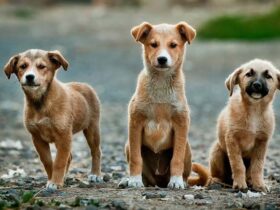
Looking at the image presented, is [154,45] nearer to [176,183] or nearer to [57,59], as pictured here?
[57,59]

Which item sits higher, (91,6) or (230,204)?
(91,6)

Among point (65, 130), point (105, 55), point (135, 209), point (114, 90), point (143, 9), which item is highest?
point (143, 9)

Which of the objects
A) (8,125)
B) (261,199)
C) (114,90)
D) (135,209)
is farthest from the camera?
(114,90)

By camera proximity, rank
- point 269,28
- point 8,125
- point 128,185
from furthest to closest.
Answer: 1. point 269,28
2. point 8,125
3. point 128,185

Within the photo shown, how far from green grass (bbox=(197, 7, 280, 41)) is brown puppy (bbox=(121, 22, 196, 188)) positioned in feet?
74.1

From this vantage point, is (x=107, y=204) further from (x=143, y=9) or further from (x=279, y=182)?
(x=143, y=9)

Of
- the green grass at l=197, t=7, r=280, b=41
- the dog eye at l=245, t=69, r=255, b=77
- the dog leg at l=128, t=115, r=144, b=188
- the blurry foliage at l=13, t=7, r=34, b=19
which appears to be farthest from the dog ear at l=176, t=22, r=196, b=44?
the blurry foliage at l=13, t=7, r=34, b=19

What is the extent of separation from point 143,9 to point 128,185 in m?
31.8

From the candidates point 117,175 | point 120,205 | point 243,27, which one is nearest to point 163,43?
point 117,175

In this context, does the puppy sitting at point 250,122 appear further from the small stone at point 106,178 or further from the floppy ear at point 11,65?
the floppy ear at point 11,65

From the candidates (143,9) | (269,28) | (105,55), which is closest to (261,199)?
(105,55)

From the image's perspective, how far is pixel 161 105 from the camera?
9.49 meters

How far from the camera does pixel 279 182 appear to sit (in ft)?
34.3

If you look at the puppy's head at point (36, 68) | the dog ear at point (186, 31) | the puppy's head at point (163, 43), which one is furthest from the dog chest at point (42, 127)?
the dog ear at point (186, 31)
